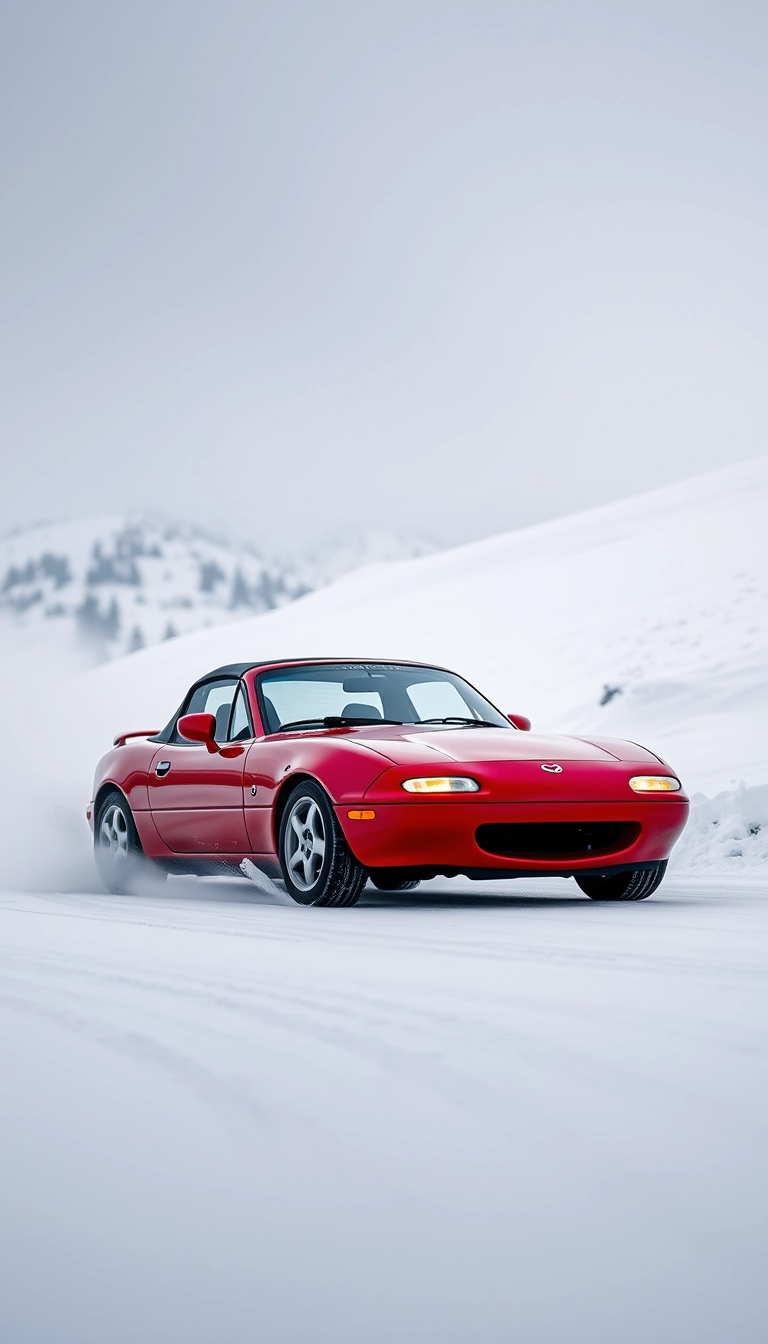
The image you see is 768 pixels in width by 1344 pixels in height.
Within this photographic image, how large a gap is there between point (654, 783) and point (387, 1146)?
15.6 feet

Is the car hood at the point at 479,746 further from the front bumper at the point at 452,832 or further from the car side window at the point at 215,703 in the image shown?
A: the car side window at the point at 215,703

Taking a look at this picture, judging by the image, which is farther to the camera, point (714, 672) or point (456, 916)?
point (714, 672)

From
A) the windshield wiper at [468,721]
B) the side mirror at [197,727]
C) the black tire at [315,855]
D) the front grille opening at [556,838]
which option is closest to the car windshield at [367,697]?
the windshield wiper at [468,721]

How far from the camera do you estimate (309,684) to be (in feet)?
28.6

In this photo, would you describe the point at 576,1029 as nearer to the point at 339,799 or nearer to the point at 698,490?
the point at 339,799

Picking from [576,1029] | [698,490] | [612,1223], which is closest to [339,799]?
[576,1029]

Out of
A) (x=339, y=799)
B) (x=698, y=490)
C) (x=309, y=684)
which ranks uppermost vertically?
(x=698, y=490)

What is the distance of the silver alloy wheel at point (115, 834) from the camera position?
938 cm

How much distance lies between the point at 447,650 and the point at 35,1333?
35.6m

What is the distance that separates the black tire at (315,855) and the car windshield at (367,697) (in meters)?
0.81

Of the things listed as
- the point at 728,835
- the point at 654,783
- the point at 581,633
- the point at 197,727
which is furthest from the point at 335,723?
the point at 581,633

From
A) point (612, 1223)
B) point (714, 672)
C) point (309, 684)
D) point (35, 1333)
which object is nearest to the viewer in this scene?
point (35, 1333)

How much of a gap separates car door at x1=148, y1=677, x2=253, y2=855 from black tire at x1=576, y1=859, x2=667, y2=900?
1808 mm

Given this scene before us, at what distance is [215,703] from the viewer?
31.3 ft
